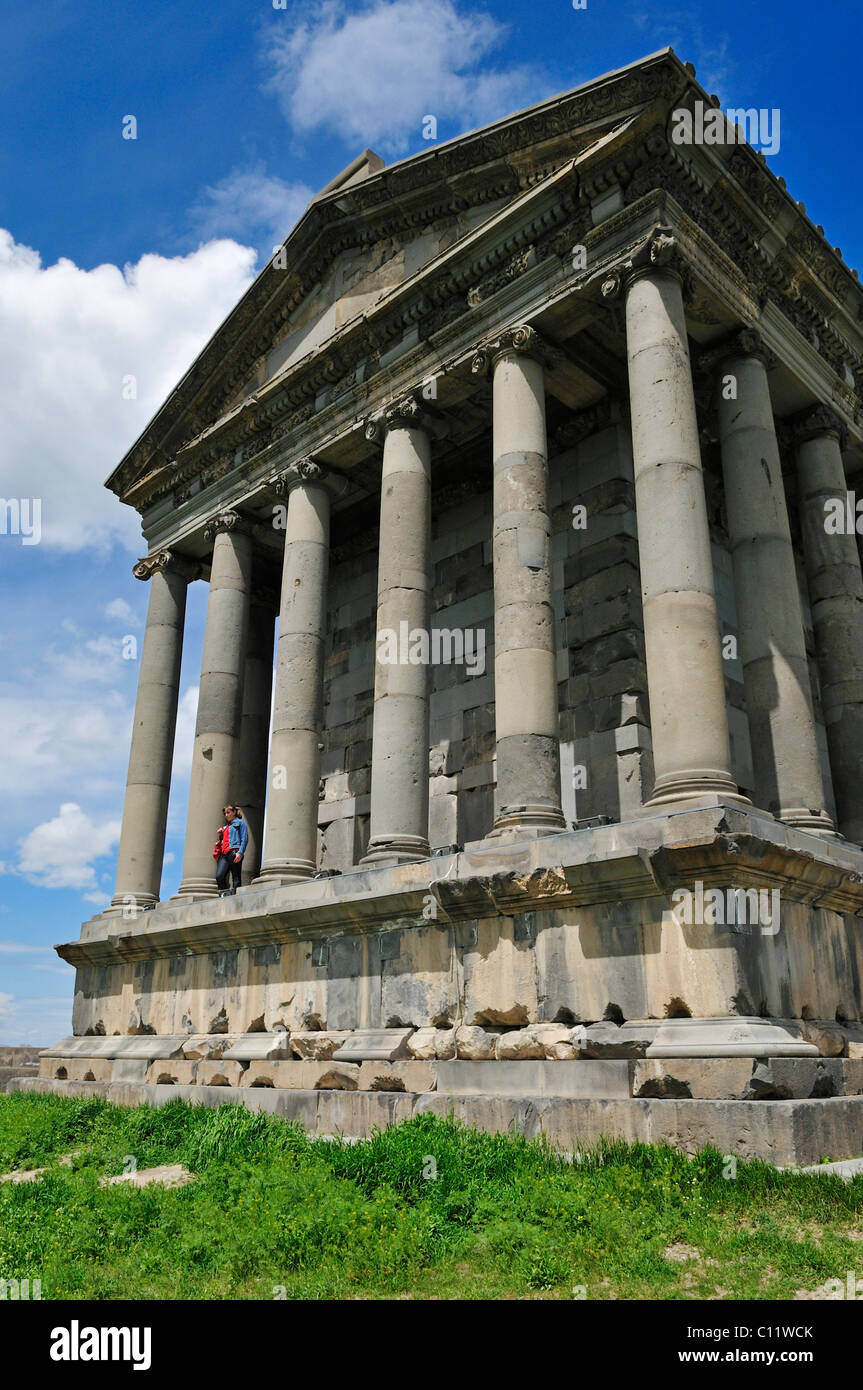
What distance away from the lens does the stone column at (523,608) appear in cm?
1302

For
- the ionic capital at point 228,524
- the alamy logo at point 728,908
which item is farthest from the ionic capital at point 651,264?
the ionic capital at point 228,524

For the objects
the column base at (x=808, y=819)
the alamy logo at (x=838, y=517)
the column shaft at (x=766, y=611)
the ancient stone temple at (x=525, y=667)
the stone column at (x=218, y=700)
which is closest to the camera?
the ancient stone temple at (x=525, y=667)

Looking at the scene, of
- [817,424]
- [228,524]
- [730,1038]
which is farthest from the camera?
[228,524]

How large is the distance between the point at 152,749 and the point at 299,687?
16.6 feet

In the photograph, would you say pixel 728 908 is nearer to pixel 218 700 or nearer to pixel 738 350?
pixel 738 350

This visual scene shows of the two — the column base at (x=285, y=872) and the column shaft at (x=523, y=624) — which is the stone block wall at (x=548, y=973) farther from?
the column shaft at (x=523, y=624)

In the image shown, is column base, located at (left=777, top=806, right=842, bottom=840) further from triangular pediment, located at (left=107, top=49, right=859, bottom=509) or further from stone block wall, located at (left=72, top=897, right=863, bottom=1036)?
triangular pediment, located at (left=107, top=49, right=859, bottom=509)

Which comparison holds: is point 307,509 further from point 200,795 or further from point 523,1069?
point 523,1069

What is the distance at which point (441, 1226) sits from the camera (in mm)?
7055

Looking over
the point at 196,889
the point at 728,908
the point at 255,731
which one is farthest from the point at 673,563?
the point at 255,731

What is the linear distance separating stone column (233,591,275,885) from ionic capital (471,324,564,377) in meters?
9.05
